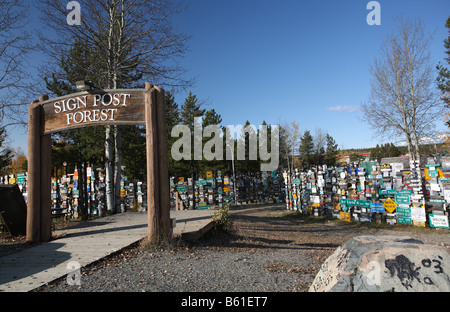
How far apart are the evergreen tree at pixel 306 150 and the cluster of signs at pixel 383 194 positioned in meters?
28.1

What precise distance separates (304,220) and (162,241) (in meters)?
10.2

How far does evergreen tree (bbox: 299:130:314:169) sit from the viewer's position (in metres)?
43.0

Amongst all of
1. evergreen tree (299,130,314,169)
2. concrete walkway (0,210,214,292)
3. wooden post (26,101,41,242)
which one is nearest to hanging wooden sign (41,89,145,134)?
wooden post (26,101,41,242)

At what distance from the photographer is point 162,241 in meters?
5.79

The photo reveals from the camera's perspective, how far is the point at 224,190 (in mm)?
21422

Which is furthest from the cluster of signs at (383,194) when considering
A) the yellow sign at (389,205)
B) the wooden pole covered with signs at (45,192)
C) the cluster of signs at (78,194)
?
the wooden pole covered with signs at (45,192)

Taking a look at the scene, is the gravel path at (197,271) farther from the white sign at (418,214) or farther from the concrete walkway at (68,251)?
the white sign at (418,214)

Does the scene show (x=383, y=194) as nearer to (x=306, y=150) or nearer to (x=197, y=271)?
(x=197, y=271)

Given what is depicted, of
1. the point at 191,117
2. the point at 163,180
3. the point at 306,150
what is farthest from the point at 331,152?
the point at 163,180

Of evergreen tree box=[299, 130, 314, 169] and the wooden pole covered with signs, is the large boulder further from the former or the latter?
evergreen tree box=[299, 130, 314, 169]

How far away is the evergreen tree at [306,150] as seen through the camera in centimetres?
4304

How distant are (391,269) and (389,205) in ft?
30.4
